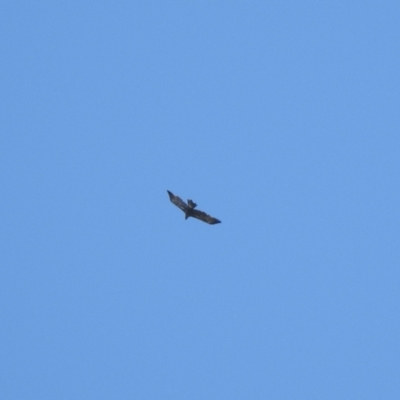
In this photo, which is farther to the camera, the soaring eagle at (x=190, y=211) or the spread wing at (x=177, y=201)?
the spread wing at (x=177, y=201)

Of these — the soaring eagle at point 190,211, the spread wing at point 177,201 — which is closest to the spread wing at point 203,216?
the soaring eagle at point 190,211

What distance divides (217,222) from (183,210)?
1.85m

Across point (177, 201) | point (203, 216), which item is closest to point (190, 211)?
point (203, 216)

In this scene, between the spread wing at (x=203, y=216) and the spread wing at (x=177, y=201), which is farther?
the spread wing at (x=177, y=201)

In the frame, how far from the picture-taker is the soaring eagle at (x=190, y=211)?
146 feet

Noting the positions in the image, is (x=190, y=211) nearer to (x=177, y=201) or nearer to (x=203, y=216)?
(x=203, y=216)

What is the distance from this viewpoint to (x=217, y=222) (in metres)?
44.3

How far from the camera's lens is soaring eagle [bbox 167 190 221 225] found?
146ft

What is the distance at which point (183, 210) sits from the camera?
45250mm

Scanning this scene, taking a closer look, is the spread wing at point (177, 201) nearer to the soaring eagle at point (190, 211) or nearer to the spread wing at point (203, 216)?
the soaring eagle at point (190, 211)

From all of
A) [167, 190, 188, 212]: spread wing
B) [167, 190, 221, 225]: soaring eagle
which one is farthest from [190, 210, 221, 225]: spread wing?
[167, 190, 188, 212]: spread wing

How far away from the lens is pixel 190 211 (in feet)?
147

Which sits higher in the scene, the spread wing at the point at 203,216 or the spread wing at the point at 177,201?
the spread wing at the point at 177,201

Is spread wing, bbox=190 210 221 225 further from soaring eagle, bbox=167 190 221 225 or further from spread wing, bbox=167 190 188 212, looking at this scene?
spread wing, bbox=167 190 188 212
